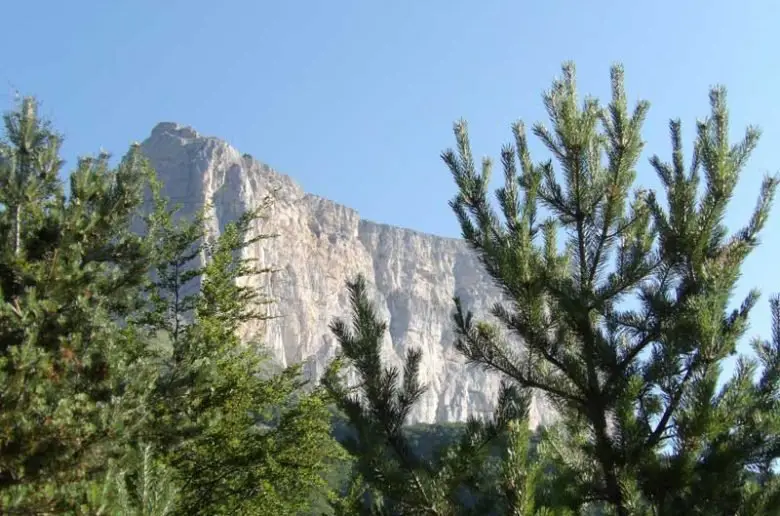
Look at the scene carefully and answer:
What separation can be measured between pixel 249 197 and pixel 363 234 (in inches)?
1240

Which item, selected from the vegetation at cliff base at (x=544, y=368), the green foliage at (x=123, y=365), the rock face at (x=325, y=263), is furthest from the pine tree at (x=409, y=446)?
the rock face at (x=325, y=263)

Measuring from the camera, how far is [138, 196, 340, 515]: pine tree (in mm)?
8242

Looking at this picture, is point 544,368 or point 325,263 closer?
point 544,368

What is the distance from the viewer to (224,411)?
30.4 feet

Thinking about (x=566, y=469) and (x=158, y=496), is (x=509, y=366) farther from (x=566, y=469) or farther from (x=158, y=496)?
(x=158, y=496)

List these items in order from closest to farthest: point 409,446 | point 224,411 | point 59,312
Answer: point 409,446
point 59,312
point 224,411

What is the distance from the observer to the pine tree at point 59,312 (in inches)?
245

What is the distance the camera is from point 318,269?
135m

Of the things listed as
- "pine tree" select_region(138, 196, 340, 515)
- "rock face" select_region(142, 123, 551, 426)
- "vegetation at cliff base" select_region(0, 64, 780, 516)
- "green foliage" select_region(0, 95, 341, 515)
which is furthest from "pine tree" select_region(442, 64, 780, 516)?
"rock face" select_region(142, 123, 551, 426)

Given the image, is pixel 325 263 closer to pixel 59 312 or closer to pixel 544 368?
pixel 59 312

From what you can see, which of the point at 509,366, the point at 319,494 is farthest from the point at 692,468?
the point at 319,494

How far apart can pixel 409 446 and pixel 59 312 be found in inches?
186

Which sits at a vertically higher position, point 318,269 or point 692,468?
point 318,269

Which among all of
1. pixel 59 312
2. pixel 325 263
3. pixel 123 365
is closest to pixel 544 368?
pixel 123 365
